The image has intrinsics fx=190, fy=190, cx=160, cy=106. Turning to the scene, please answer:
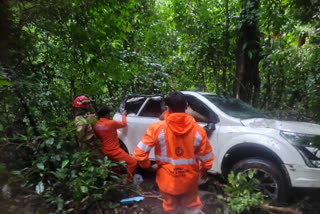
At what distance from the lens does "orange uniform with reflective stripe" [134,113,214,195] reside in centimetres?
177

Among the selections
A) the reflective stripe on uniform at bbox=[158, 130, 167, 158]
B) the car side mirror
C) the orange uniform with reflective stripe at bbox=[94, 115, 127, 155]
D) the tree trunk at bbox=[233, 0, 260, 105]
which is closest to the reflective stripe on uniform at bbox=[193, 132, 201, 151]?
the reflective stripe on uniform at bbox=[158, 130, 167, 158]

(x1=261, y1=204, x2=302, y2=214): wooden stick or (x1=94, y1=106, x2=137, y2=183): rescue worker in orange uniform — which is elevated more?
(x1=94, y1=106, x2=137, y2=183): rescue worker in orange uniform

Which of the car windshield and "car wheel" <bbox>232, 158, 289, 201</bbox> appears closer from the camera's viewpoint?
"car wheel" <bbox>232, 158, 289, 201</bbox>

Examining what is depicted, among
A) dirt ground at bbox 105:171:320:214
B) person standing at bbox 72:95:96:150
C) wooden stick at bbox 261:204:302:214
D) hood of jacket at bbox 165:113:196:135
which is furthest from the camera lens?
person standing at bbox 72:95:96:150

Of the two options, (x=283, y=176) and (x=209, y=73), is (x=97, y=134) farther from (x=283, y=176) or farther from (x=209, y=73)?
(x=209, y=73)

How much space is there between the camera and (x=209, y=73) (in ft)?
25.5

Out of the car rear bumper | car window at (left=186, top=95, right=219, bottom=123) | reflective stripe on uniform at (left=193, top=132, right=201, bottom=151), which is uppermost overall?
car window at (left=186, top=95, right=219, bottom=123)

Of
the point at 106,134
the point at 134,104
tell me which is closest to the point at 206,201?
the point at 106,134

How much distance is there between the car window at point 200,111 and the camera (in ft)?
11.2

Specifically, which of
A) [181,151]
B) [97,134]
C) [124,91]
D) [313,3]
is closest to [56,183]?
[97,134]

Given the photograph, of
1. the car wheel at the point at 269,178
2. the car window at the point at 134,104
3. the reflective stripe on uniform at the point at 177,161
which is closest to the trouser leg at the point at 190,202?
the reflective stripe on uniform at the point at 177,161

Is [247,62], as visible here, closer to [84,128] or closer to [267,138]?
[267,138]

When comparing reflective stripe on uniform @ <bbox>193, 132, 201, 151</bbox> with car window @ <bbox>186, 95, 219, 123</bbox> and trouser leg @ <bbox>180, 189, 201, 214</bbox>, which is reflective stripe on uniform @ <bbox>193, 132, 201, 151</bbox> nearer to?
trouser leg @ <bbox>180, 189, 201, 214</bbox>

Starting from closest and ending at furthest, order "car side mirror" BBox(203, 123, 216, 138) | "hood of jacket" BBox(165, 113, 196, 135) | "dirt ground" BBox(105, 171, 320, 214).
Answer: "hood of jacket" BBox(165, 113, 196, 135) < "dirt ground" BBox(105, 171, 320, 214) < "car side mirror" BBox(203, 123, 216, 138)
